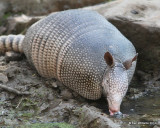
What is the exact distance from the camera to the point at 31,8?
541 inches

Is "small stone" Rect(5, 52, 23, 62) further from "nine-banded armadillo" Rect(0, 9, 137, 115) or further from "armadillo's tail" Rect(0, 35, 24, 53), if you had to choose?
"nine-banded armadillo" Rect(0, 9, 137, 115)

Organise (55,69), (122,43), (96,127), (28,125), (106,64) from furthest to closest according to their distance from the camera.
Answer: (55,69) → (122,43) → (106,64) → (28,125) → (96,127)

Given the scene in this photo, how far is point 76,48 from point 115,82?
1.29 meters

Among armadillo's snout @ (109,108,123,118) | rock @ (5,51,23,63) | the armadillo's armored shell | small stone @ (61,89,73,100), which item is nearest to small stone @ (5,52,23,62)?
rock @ (5,51,23,63)

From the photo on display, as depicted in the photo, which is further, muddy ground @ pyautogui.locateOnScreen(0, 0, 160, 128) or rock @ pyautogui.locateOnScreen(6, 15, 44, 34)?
rock @ pyautogui.locateOnScreen(6, 15, 44, 34)

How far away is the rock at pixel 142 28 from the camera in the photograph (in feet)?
29.3

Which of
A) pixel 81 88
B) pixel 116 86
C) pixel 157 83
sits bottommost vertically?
pixel 157 83

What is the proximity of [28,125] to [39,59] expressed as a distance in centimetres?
221

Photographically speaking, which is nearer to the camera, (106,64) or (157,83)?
(106,64)

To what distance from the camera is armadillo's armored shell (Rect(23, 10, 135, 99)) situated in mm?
7004

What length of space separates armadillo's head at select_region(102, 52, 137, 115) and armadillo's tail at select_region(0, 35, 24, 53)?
3359 mm

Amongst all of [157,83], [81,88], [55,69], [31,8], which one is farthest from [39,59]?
A: [31,8]

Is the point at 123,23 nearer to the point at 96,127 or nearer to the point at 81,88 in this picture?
the point at 81,88

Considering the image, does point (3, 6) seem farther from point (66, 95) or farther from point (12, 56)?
point (66, 95)
